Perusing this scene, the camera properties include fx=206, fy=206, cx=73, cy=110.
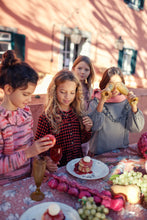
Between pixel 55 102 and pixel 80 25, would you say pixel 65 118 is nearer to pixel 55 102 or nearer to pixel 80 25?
pixel 55 102

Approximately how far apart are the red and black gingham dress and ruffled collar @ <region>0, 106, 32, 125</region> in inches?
8.0

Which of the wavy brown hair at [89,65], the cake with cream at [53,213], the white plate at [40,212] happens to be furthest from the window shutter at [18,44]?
the cake with cream at [53,213]

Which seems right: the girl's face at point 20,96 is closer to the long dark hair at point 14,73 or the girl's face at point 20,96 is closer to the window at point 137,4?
the long dark hair at point 14,73

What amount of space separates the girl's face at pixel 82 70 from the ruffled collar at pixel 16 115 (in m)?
1.36

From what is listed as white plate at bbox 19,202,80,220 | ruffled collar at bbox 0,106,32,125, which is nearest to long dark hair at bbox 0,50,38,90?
ruffled collar at bbox 0,106,32,125

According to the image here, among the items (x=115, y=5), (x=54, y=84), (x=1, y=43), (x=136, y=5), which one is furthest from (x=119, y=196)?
(x=136, y=5)

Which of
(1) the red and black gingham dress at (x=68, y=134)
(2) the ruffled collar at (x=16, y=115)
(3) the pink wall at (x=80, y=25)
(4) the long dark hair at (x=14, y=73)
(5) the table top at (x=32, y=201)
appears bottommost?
(5) the table top at (x=32, y=201)

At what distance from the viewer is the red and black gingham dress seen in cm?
177

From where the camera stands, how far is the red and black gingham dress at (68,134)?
1766mm

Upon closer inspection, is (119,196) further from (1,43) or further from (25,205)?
(1,43)

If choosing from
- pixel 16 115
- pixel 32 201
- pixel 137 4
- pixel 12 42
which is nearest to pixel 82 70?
pixel 16 115

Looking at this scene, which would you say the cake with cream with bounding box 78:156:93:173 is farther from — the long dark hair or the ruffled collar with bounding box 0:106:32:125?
the long dark hair

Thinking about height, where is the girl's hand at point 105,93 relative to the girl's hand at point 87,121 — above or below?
above

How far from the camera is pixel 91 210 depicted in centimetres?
100
